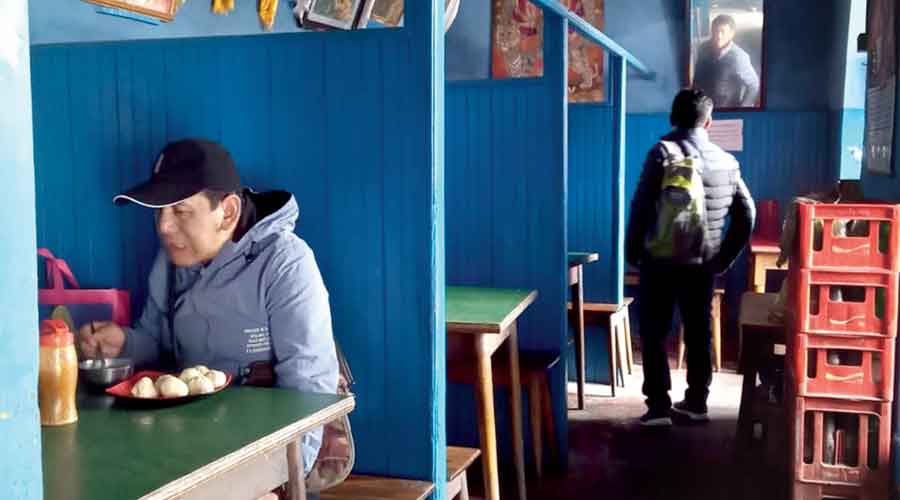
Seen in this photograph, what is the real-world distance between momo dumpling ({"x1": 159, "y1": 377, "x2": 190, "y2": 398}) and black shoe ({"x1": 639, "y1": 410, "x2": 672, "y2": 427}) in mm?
3414

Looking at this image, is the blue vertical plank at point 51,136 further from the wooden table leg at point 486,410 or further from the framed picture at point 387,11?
the framed picture at point 387,11

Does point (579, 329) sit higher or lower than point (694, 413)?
higher

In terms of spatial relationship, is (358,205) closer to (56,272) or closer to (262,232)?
(262,232)

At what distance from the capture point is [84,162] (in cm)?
268

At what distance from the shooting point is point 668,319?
4738mm

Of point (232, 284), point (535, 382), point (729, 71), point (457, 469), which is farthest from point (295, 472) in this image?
point (729, 71)

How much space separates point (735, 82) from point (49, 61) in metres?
5.43

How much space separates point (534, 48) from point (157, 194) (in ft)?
19.4

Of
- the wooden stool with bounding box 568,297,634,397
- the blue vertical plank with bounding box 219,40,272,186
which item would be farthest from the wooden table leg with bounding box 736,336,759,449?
the blue vertical plank with bounding box 219,40,272,186

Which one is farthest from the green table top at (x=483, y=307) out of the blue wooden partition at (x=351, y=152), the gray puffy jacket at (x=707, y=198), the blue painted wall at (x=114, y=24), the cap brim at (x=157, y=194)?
the blue painted wall at (x=114, y=24)

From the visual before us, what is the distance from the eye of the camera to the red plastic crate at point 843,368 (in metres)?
3.22

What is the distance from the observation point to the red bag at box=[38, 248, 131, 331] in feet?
8.42

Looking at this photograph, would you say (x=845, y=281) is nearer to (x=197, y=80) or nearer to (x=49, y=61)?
(x=197, y=80)

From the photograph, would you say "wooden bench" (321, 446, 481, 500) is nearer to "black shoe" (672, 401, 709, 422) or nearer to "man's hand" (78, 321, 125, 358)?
"man's hand" (78, 321, 125, 358)
